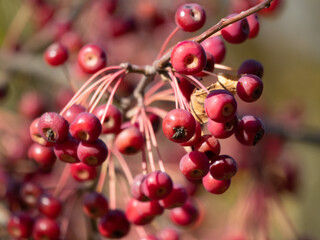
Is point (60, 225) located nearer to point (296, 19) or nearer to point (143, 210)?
point (143, 210)

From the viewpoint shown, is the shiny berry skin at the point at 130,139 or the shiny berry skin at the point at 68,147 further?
the shiny berry skin at the point at 130,139

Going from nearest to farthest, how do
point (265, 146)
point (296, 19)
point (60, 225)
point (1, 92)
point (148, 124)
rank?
point (148, 124)
point (60, 225)
point (1, 92)
point (265, 146)
point (296, 19)

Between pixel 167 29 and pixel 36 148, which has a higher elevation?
pixel 167 29

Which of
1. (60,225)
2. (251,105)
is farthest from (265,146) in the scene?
(60,225)

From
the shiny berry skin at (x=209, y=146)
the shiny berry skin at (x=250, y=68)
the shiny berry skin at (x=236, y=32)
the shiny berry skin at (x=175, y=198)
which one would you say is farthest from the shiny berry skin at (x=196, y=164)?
the shiny berry skin at (x=236, y=32)

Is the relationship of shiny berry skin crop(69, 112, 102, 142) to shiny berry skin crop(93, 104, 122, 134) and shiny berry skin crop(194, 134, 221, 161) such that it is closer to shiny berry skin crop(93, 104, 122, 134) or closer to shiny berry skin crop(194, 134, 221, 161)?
shiny berry skin crop(93, 104, 122, 134)

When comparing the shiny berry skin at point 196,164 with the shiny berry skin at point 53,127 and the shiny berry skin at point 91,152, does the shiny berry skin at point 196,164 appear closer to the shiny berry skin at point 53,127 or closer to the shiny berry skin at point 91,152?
the shiny berry skin at point 91,152
